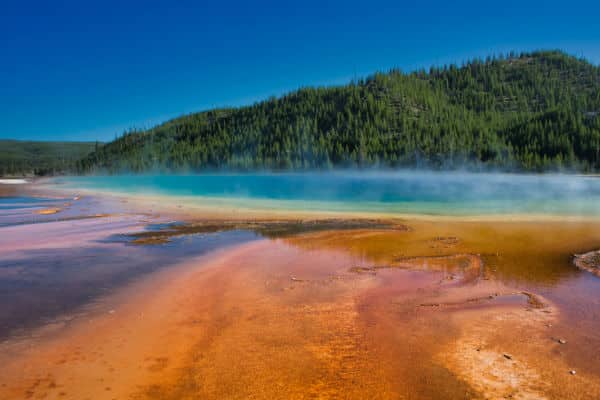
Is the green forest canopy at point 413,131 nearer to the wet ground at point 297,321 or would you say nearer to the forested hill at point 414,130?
the forested hill at point 414,130

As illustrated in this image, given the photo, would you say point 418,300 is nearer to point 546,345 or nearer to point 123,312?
point 546,345

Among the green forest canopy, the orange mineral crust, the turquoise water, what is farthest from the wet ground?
the green forest canopy

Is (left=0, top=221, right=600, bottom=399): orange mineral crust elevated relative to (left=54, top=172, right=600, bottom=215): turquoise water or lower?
lower

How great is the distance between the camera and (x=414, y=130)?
137125mm

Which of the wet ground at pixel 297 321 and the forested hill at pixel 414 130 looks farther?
the forested hill at pixel 414 130

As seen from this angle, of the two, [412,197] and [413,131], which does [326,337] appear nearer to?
[412,197]

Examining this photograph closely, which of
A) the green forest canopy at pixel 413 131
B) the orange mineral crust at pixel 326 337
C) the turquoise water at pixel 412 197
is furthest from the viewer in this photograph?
the green forest canopy at pixel 413 131

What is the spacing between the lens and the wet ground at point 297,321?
511 centimetres

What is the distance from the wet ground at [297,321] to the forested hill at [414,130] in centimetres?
9714

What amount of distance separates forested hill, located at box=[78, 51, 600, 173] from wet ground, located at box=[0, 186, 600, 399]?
97136 millimetres

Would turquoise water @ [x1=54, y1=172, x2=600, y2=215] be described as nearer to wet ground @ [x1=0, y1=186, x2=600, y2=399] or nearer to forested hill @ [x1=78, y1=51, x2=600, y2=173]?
wet ground @ [x1=0, y1=186, x2=600, y2=399]

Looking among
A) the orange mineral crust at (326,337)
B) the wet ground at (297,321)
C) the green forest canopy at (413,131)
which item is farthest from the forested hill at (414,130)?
the orange mineral crust at (326,337)

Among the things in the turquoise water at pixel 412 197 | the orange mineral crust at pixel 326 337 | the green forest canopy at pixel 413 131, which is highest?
the green forest canopy at pixel 413 131

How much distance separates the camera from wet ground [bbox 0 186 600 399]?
5.11 meters
